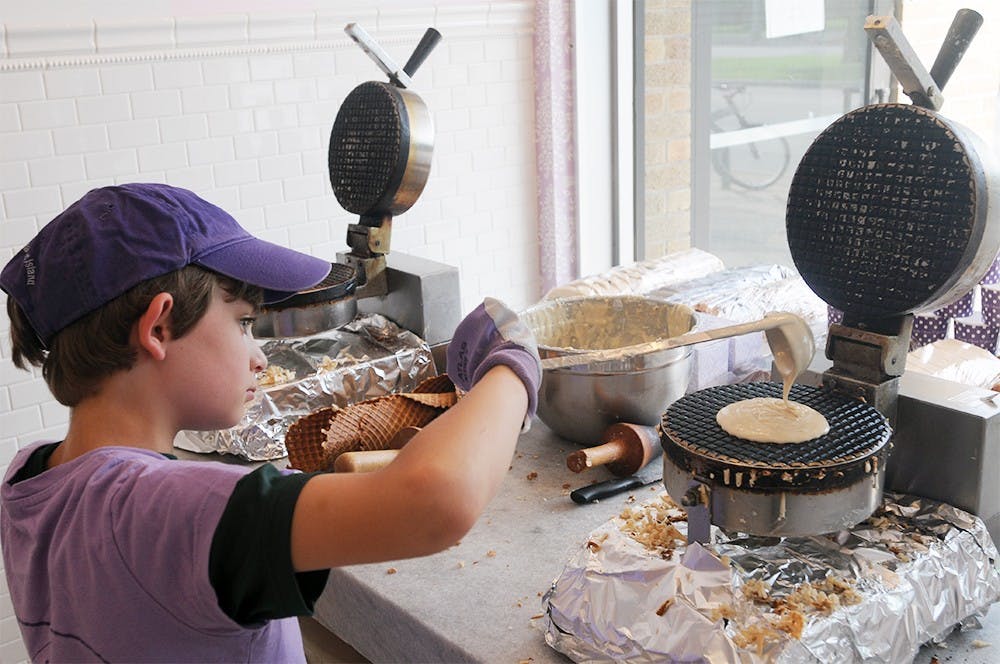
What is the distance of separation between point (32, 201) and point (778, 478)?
238 cm

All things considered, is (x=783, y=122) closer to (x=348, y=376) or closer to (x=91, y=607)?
(x=348, y=376)

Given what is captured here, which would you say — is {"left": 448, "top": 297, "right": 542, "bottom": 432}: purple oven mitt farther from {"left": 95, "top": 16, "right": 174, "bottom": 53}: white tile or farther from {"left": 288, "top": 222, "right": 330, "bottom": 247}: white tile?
{"left": 288, "top": 222, "right": 330, "bottom": 247}: white tile

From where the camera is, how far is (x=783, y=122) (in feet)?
12.8

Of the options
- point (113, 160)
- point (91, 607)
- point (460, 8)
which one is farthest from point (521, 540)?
point (460, 8)

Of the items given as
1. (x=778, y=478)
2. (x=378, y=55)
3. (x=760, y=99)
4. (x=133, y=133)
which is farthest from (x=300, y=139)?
(x=778, y=478)

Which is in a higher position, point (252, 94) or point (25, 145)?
point (252, 94)

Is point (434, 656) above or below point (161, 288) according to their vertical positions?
below

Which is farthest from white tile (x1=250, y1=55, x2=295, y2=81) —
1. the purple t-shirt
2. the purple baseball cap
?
the purple t-shirt

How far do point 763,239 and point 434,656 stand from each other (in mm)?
3159

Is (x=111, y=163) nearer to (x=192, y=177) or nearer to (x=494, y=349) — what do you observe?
(x=192, y=177)

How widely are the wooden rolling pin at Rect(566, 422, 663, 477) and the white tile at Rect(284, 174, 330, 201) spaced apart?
6.32 ft

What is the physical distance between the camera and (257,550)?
0.82m

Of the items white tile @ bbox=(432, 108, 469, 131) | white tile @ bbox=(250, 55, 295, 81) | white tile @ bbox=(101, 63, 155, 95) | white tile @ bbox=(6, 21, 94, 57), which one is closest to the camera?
white tile @ bbox=(6, 21, 94, 57)

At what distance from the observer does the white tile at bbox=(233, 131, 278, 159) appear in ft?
10.5
